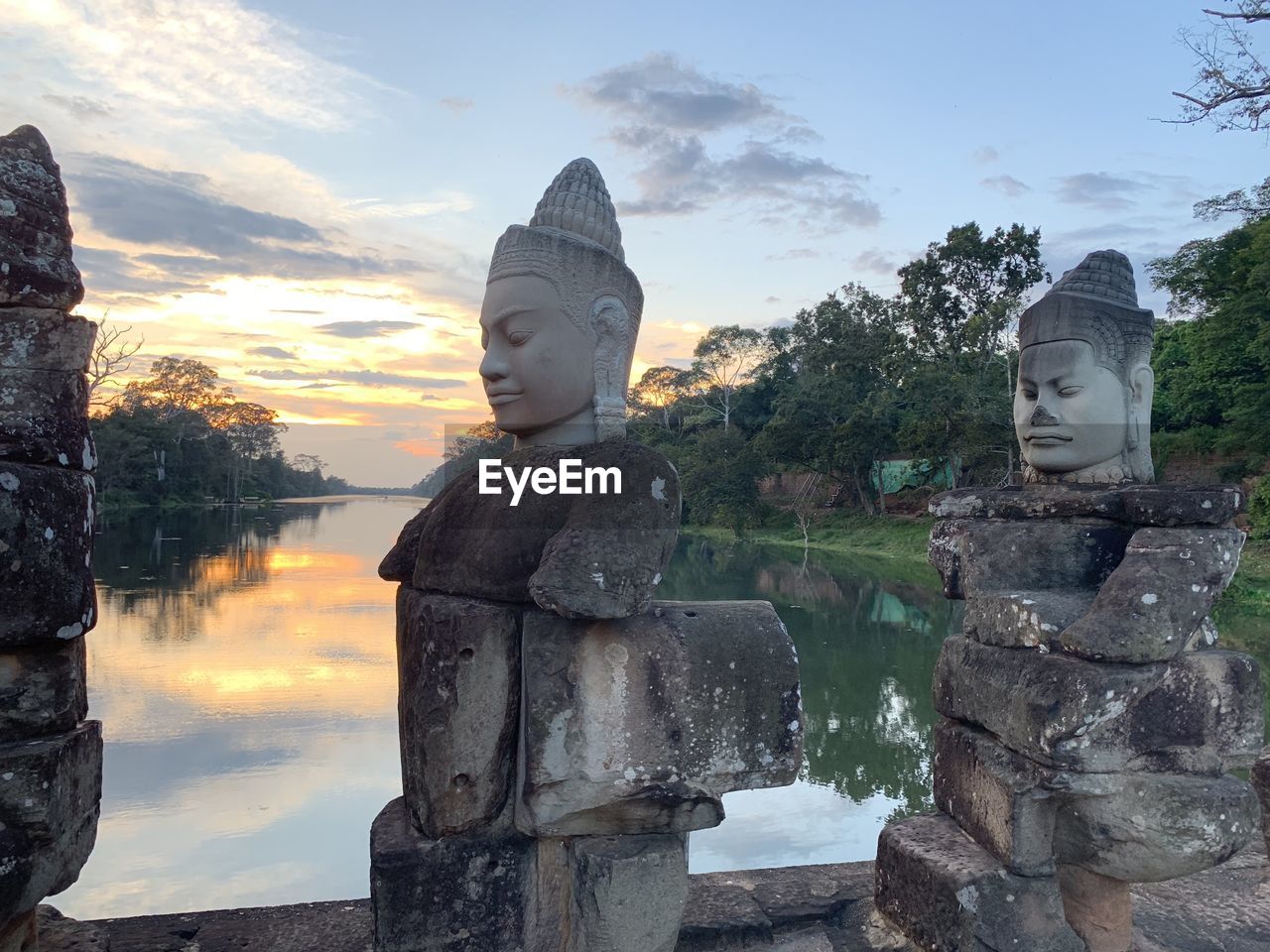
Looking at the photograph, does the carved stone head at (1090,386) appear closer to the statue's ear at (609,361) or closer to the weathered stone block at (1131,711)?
the weathered stone block at (1131,711)

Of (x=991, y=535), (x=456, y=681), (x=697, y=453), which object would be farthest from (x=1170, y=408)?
(x=456, y=681)

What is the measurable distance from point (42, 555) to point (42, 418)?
301 millimetres

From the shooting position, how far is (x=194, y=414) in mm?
47250

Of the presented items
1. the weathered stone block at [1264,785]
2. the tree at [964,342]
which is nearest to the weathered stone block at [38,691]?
the weathered stone block at [1264,785]

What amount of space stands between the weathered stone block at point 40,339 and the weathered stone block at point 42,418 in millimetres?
19

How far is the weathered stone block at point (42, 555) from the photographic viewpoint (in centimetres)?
193

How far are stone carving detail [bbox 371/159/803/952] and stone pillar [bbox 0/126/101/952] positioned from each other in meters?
0.71

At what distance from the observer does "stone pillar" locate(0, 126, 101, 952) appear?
1.93 metres

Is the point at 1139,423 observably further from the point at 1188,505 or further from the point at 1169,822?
the point at 1169,822

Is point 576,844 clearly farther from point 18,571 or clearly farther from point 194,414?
point 194,414

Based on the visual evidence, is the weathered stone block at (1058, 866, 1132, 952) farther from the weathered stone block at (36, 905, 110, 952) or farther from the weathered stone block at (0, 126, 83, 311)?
the weathered stone block at (0, 126, 83, 311)

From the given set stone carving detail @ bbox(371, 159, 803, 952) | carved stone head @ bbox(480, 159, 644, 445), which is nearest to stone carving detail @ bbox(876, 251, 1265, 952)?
stone carving detail @ bbox(371, 159, 803, 952)

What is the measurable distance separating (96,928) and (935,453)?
23.3 metres

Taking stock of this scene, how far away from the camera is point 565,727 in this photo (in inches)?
86.3
